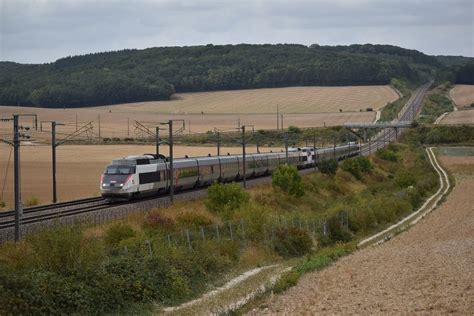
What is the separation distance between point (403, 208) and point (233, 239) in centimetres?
3082

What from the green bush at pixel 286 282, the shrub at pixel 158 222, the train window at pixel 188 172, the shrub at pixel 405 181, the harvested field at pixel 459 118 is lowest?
the green bush at pixel 286 282

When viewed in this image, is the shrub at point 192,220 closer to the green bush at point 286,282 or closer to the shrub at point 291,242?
the shrub at point 291,242

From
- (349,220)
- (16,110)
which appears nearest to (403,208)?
(349,220)

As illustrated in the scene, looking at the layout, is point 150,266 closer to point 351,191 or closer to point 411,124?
point 351,191

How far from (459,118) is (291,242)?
147 m

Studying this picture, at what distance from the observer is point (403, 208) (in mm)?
73812

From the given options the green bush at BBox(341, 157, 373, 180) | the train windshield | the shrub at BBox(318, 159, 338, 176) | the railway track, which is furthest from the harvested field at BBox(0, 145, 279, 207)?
the shrub at BBox(318, 159, 338, 176)

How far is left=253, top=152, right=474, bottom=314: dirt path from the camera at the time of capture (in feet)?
88.7

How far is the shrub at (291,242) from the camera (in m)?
49.6

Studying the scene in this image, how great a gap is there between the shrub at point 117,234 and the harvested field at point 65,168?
71.3ft

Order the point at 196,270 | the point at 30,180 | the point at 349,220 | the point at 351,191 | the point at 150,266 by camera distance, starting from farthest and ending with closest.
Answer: the point at 351,191 → the point at 30,180 → the point at 349,220 → the point at 196,270 → the point at 150,266

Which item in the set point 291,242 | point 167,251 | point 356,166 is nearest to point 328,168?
point 356,166

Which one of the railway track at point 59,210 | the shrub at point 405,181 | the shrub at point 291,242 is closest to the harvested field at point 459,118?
the shrub at point 405,181

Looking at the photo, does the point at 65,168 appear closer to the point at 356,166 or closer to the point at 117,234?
the point at 356,166
